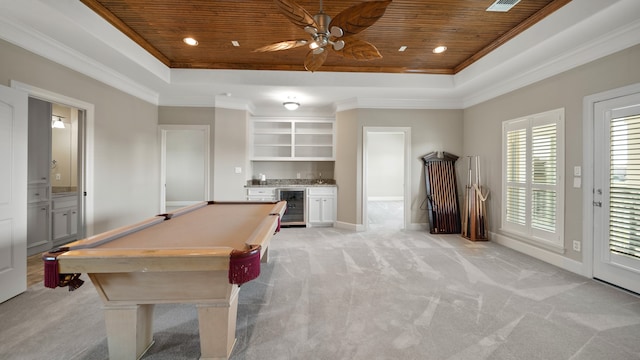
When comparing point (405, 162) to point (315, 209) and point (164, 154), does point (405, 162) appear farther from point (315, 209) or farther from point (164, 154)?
point (164, 154)

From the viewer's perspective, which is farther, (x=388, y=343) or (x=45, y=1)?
(x=45, y=1)

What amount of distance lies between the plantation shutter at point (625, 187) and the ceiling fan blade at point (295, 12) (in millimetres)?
3286

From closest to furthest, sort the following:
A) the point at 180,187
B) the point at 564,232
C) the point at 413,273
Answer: the point at 413,273
the point at 564,232
the point at 180,187

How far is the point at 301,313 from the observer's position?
2186 millimetres

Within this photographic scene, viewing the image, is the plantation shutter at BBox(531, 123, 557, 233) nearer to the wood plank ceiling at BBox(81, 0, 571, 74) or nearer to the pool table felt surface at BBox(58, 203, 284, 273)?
the wood plank ceiling at BBox(81, 0, 571, 74)

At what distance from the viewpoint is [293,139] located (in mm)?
5871

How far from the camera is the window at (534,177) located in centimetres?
330

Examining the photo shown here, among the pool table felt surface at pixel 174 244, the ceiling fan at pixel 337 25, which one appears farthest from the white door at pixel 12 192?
→ the ceiling fan at pixel 337 25

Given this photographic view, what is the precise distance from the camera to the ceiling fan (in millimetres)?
1938

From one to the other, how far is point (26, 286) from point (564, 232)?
20.0 feet

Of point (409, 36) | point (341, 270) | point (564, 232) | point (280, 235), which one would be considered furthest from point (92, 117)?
point (564, 232)

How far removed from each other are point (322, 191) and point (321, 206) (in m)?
0.32

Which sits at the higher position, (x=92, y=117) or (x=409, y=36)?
(x=409, y=36)

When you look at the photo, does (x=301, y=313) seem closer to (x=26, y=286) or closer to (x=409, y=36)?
(x=26, y=286)
